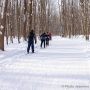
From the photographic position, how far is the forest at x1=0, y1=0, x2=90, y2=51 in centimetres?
4497

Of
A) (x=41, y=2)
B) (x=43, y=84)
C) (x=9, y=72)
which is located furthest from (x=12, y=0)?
(x=43, y=84)

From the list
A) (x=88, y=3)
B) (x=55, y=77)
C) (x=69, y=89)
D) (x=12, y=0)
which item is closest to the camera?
(x=69, y=89)

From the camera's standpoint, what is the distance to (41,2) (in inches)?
2352

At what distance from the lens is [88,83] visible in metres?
10.3

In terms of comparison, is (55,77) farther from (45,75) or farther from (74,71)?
(74,71)

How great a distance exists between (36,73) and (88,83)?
3.16 metres

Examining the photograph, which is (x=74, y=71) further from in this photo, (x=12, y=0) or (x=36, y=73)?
(x=12, y=0)

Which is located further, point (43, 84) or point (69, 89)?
point (43, 84)

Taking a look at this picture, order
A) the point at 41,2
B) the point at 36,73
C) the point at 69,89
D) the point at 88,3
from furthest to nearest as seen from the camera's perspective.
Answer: the point at 41,2 < the point at 88,3 < the point at 36,73 < the point at 69,89

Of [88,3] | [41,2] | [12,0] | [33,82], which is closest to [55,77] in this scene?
[33,82]

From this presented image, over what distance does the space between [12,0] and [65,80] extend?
3786 centimetres

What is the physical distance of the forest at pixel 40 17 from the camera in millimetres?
44969

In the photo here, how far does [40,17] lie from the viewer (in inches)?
2434

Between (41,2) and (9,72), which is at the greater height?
(41,2)
